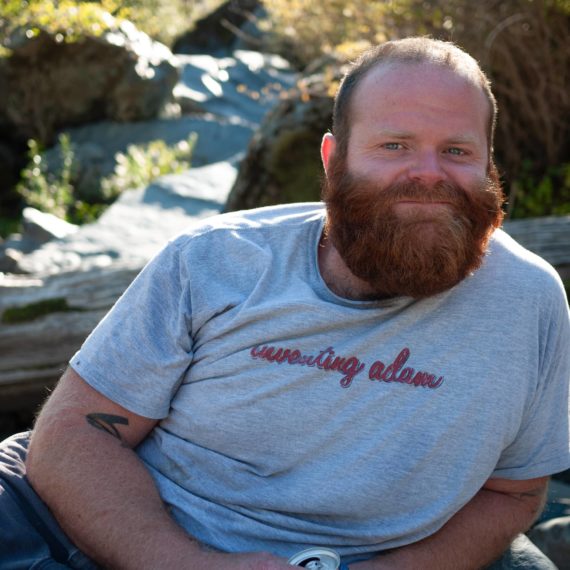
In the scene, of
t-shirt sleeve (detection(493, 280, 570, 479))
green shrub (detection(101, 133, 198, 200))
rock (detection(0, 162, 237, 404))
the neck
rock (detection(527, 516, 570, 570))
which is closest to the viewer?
t-shirt sleeve (detection(493, 280, 570, 479))

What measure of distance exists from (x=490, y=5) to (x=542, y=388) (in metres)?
3.96

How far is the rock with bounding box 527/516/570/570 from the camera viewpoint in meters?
2.93

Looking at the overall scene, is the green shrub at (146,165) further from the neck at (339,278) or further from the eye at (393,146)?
the eye at (393,146)

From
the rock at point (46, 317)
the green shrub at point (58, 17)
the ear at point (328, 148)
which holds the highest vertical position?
the ear at point (328, 148)

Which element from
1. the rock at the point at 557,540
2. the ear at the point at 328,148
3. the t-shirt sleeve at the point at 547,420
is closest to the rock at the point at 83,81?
the ear at the point at 328,148

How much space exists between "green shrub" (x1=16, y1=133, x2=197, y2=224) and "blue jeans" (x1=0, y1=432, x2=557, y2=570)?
7.65m

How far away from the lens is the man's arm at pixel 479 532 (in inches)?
89.4

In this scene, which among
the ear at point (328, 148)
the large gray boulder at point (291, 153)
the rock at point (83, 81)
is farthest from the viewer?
the rock at point (83, 81)

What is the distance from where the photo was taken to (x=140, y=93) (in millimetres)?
11906

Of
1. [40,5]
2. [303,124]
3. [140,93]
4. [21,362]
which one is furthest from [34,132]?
[21,362]

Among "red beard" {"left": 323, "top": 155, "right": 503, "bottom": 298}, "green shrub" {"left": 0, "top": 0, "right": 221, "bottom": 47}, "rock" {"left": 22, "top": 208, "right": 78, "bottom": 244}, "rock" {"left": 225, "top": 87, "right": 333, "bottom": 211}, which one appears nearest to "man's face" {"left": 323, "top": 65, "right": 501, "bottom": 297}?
"red beard" {"left": 323, "top": 155, "right": 503, "bottom": 298}

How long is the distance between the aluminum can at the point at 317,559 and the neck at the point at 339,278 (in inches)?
26.2

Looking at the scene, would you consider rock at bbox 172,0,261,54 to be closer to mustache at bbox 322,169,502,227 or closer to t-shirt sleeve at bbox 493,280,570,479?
mustache at bbox 322,169,502,227

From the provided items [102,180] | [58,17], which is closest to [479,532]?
[58,17]
